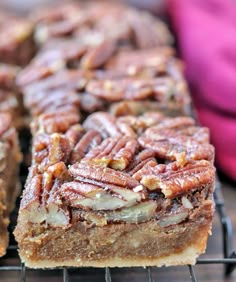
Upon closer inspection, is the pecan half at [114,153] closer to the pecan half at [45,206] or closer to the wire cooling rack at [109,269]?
the pecan half at [45,206]

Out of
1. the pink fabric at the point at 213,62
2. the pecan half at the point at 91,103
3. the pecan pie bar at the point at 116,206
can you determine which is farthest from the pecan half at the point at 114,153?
the pink fabric at the point at 213,62

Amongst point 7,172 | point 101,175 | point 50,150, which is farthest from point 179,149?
point 7,172

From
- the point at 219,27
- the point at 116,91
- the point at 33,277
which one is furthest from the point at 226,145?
the point at 33,277

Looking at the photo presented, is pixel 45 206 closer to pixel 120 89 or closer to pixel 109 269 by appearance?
pixel 109 269

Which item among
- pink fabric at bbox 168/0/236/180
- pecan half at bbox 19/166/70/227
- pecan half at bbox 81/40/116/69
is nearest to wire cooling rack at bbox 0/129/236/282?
pecan half at bbox 19/166/70/227

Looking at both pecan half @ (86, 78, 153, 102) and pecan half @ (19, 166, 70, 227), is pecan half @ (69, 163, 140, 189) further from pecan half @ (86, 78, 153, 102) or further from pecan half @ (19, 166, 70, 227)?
pecan half @ (86, 78, 153, 102)

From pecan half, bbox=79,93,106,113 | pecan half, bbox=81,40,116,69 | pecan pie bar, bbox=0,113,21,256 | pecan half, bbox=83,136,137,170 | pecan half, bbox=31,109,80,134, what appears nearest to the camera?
pecan half, bbox=83,136,137,170

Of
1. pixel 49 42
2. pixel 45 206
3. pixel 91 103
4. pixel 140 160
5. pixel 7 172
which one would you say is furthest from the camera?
pixel 49 42

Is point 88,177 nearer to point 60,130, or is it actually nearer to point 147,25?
point 60,130

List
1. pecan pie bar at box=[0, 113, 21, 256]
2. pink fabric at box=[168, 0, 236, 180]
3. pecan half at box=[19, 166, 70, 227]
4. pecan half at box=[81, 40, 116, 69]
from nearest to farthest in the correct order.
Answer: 1. pecan half at box=[19, 166, 70, 227]
2. pecan pie bar at box=[0, 113, 21, 256]
3. pink fabric at box=[168, 0, 236, 180]
4. pecan half at box=[81, 40, 116, 69]
